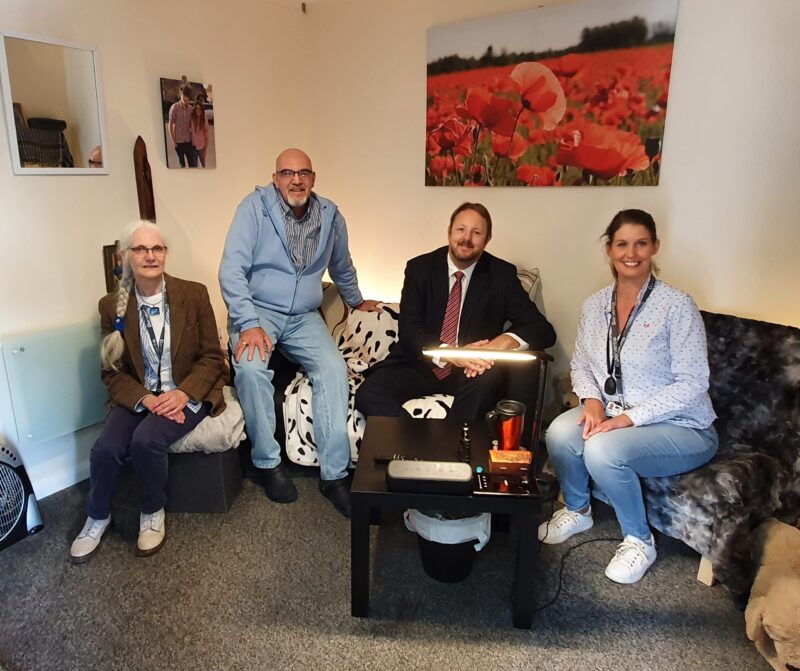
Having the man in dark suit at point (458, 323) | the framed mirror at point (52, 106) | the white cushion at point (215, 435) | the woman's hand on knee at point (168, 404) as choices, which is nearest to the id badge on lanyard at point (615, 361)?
the man in dark suit at point (458, 323)

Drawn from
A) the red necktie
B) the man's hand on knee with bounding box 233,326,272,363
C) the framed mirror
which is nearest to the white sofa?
the red necktie

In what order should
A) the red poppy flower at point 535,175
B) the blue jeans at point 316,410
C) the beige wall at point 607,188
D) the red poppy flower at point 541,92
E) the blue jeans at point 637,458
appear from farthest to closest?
the red poppy flower at point 535,175
the red poppy flower at point 541,92
the blue jeans at point 316,410
the beige wall at point 607,188
the blue jeans at point 637,458

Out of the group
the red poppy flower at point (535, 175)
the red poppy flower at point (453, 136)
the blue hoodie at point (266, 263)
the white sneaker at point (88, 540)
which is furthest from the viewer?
the red poppy flower at point (453, 136)

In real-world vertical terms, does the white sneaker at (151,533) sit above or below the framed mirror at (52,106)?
below

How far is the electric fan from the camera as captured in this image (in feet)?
6.59

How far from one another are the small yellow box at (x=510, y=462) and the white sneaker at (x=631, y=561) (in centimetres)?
57

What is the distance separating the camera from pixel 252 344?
7.82ft

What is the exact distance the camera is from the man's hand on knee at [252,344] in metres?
2.37

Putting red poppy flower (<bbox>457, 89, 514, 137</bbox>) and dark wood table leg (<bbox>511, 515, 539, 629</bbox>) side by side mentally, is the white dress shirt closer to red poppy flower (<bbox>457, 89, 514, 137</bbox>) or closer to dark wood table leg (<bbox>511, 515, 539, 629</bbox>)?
red poppy flower (<bbox>457, 89, 514, 137</bbox>)

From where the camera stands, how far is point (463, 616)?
178 centimetres

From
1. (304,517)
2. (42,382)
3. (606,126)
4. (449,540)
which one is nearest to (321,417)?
(304,517)

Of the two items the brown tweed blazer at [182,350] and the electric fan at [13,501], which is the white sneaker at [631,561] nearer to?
the brown tweed blazer at [182,350]

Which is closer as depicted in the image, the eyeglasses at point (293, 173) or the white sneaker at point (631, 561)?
the white sneaker at point (631, 561)

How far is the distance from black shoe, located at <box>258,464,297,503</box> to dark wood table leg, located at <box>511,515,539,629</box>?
1.00 metres
